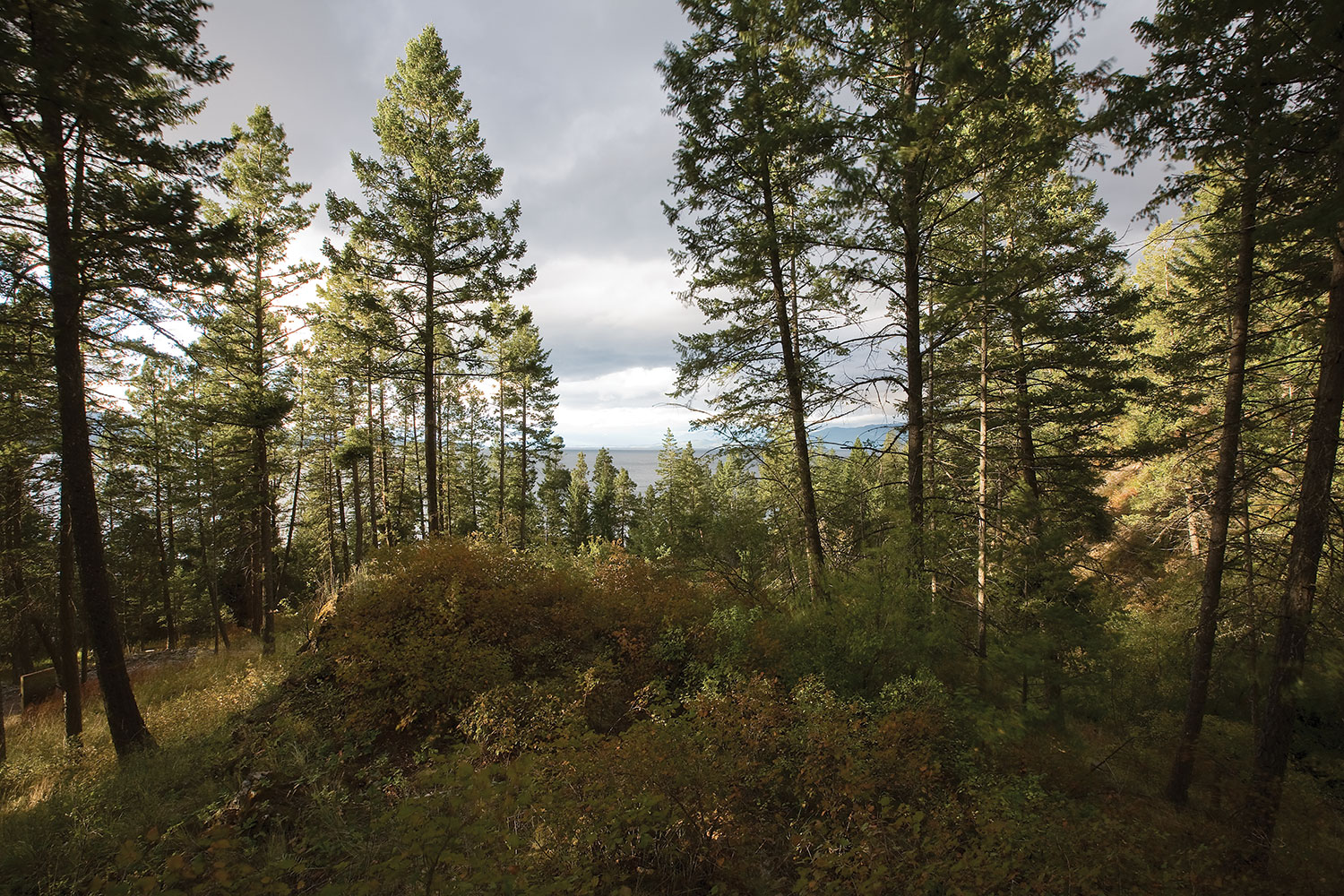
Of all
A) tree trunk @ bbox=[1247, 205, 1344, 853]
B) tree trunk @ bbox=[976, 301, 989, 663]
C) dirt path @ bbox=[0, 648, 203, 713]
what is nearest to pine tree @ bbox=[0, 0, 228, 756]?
dirt path @ bbox=[0, 648, 203, 713]

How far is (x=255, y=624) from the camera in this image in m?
23.2

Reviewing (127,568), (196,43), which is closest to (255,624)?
(127,568)

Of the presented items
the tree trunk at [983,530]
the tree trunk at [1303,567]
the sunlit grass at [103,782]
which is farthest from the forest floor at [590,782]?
the tree trunk at [983,530]

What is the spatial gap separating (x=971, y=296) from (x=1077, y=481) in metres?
11.2

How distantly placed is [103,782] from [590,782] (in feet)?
24.1

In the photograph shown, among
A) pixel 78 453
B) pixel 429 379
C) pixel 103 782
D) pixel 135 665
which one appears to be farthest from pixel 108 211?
pixel 135 665

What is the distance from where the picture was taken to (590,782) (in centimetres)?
471

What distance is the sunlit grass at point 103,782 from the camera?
500 cm

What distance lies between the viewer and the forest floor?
4.17 metres

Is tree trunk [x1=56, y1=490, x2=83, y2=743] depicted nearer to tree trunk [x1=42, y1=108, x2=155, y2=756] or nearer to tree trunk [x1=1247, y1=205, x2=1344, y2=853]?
tree trunk [x1=42, y1=108, x2=155, y2=756]

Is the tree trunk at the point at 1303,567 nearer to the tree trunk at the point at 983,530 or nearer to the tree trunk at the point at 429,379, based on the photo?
the tree trunk at the point at 983,530

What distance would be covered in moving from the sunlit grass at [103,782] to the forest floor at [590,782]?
0.05 metres

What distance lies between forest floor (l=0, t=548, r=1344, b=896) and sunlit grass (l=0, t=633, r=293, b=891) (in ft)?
0.15

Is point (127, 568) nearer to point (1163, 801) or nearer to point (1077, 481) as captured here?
point (1163, 801)
